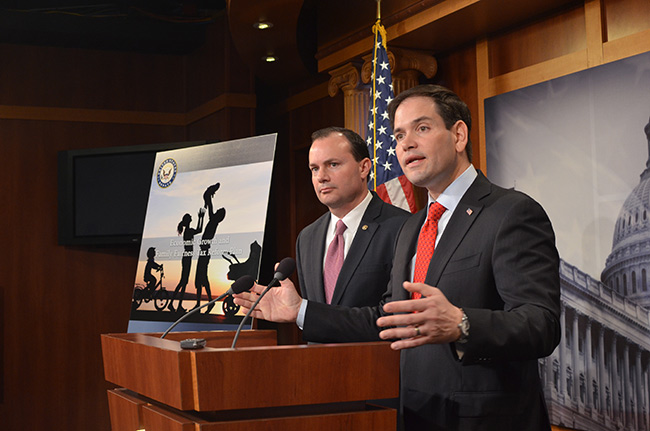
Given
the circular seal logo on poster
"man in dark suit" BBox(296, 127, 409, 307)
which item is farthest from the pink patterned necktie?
the circular seal logo on poster

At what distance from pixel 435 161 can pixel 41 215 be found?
216 inches

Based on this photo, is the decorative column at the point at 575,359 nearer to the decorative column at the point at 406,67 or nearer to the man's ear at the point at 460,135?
the decorative column at the point at 406,67

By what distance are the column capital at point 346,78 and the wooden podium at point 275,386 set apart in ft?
10.5

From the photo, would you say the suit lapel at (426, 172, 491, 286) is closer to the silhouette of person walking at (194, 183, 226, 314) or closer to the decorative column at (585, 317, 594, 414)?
the decorative column at (585, 317, 594, 414)

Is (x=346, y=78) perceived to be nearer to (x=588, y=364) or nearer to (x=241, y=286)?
(x=588, y=364)

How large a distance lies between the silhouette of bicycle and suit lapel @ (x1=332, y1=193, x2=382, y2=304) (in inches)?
74.7

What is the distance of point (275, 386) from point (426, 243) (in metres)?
0.63

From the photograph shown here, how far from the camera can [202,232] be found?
4223mm

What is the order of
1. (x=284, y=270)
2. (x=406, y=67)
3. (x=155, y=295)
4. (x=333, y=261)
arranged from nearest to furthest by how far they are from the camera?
1. (x=284, y=270)
2. (x=333, y=261)
3. (x=155, y=295)
4. (x=406, y=67)

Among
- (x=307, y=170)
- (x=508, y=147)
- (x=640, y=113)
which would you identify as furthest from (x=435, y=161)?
(x=307, y=170)

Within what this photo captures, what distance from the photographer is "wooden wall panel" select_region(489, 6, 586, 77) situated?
3.76 meters

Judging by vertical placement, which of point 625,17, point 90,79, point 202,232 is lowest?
point 202,232

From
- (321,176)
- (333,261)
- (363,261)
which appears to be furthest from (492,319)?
(321,176)

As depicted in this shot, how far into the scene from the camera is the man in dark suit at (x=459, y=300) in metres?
1.57
